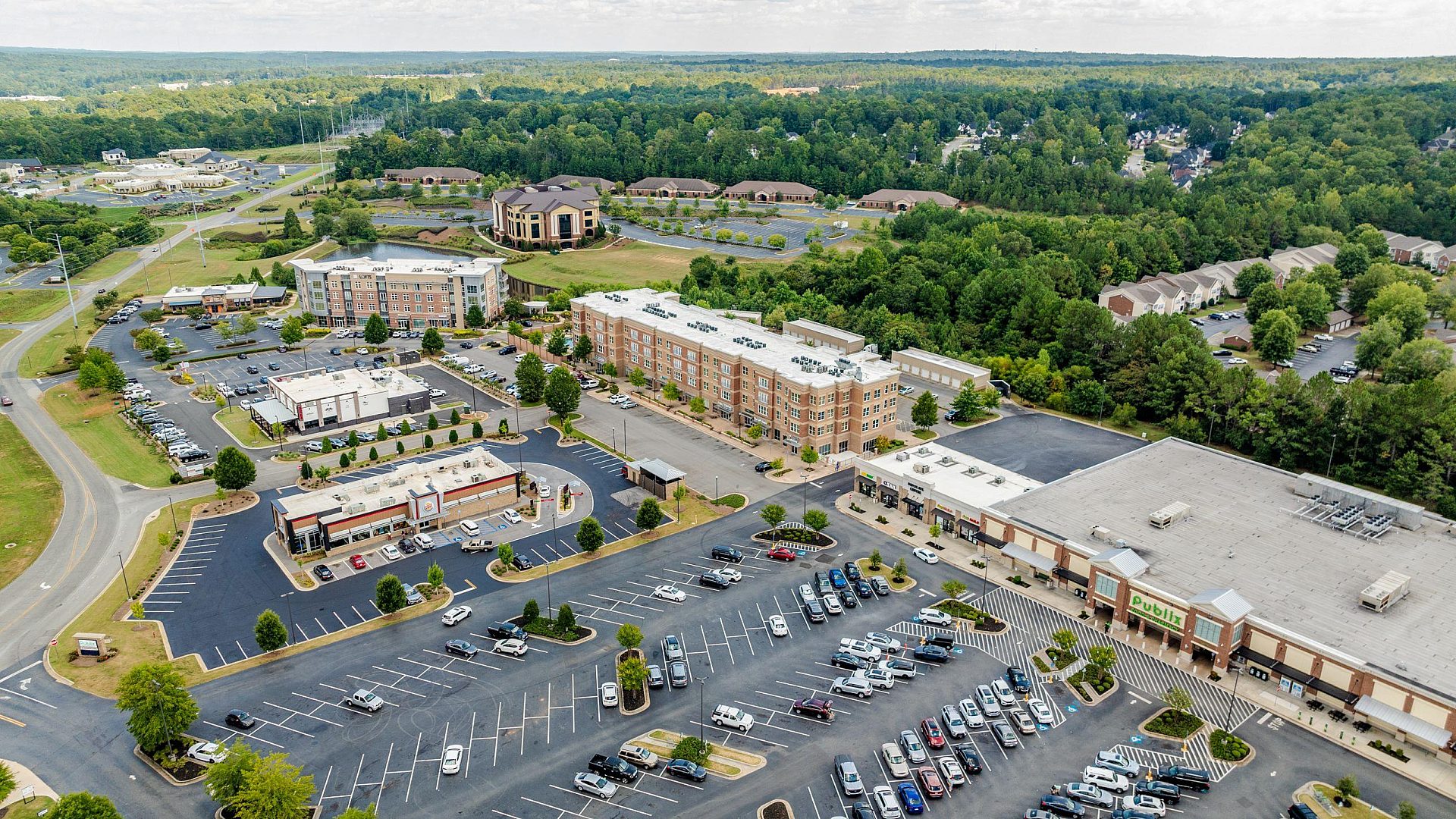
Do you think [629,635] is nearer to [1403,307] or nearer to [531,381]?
[531,381]

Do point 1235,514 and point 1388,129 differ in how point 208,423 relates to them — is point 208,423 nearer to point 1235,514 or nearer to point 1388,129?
point 1235,514

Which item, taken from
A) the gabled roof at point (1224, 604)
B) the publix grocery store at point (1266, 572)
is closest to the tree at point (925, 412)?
the publix grocery store at point (1266, 572)

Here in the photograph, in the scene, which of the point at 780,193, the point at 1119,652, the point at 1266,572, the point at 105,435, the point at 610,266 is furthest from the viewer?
the point at 780,193

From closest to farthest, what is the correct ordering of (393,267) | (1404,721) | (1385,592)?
(1404,721) < (1385,592) < (393,267)

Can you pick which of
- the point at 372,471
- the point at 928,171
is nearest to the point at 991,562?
the point at 372,471

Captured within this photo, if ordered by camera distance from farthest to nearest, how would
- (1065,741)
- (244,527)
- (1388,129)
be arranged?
(1388,129) < (244,527) < (1065,741)

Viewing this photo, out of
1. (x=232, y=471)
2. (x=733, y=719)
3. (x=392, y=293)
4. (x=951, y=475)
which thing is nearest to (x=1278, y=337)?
(x=951, y=475)
